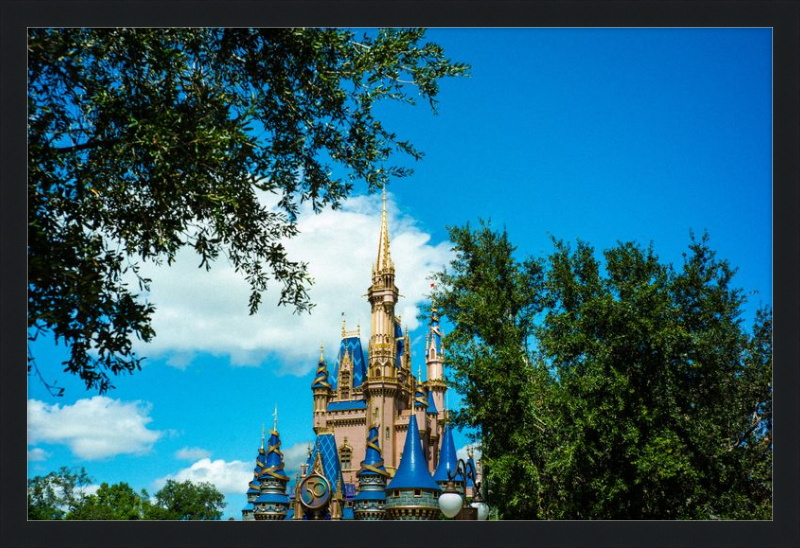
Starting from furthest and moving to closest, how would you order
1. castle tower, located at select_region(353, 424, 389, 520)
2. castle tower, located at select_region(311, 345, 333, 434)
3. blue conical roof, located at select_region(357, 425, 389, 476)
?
castle tower, located at select_region(311, 345, 333, 434), blue conical roof, located at select_region(357, 425, 389, 476), castle tower, located at select_region(353, 424, 389, 520)

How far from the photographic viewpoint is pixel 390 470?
2170 inches

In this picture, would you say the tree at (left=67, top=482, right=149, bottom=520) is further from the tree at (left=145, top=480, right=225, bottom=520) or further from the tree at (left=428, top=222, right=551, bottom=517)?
the tree at (left=428, top=222, right=551, bottom=517)

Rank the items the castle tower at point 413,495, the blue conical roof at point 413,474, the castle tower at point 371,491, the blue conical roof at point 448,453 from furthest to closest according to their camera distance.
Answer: the blue conical roof at point 448,453, the castle tower at point 371,491, the blue conical roof at point 413,474, the castle tower at point 413,495

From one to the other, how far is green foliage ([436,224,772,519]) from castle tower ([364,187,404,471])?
34361 mm

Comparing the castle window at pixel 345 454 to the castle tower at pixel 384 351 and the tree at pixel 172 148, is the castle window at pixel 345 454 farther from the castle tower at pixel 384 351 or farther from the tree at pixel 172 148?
the tree at pixel 172 148

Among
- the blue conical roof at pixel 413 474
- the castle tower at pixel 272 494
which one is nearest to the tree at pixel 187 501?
the castle tower at pixel 272 494

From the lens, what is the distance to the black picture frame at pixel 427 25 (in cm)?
1301

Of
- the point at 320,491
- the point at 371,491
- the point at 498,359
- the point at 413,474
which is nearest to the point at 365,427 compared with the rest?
the point at 320,491

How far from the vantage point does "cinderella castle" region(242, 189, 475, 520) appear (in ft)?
147

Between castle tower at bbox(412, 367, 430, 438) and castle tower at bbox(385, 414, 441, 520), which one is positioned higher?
castle tower at bbox(412, 367, 430, 438)

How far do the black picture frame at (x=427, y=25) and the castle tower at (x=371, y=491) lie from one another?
29.0 meters

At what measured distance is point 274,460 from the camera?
1832 inches

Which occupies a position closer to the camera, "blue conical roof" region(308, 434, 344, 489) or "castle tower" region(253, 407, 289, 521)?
"castle tower" region(253, 407, 289, 521)

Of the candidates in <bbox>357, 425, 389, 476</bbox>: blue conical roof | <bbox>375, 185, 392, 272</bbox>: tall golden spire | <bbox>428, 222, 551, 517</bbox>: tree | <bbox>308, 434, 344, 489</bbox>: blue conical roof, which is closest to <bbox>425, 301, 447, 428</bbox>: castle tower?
<bbox>375, 185, 392, 272</bbox>: tall golden spire
